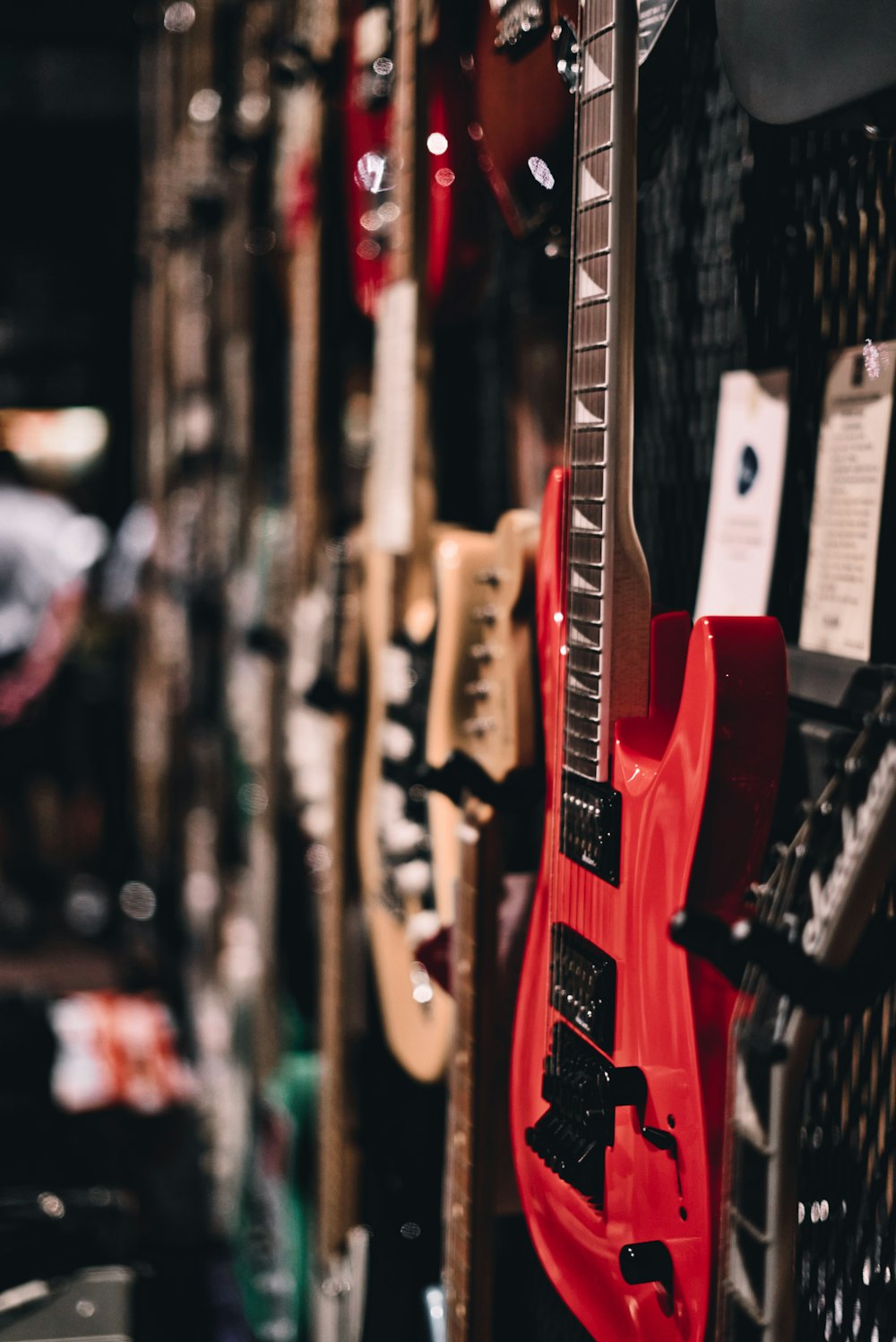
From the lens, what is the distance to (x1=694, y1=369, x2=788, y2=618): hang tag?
911mm

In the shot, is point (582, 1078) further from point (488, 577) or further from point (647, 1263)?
point (488, 577)

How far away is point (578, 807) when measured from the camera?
2.81 feet

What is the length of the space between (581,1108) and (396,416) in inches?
31.9

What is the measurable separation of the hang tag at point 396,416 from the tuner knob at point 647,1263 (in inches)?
31.1

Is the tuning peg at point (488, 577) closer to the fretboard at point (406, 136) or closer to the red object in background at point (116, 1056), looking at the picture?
the fretboard at point (406, 136)

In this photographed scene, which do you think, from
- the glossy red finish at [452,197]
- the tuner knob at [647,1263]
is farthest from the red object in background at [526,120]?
the tuner knob at [647,1263]

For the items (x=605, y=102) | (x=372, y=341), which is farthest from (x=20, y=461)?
(x=605, y=102)

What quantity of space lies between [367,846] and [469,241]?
631mm

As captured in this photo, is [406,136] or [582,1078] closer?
[582,1078]

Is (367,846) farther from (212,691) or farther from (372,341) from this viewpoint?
(212,691)

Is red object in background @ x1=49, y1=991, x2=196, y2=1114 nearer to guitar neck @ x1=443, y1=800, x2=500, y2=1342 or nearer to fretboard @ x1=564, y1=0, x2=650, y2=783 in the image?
guitar neck @ x1=443, y1=800, x2=500, y2=1342

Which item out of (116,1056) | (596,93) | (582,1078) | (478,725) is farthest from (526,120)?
(116,1056)

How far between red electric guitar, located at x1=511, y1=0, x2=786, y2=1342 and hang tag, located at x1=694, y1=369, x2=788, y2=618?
4.0 inches

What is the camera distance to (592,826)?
0.83m
